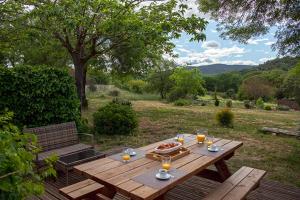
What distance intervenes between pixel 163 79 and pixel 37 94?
24.7 meters

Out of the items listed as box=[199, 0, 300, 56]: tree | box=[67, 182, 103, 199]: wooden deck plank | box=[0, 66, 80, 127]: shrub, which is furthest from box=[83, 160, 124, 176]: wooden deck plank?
box=[199, 0, 300, 56]: tree

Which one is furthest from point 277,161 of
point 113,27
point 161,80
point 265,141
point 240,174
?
point 161,80

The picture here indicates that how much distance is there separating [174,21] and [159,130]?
144 inches

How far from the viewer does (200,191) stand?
437 centimetres

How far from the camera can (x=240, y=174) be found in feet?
13.0

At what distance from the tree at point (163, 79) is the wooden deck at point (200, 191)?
83.3 feet

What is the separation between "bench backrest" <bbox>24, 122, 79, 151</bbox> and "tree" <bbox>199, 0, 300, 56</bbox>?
5.35 meters

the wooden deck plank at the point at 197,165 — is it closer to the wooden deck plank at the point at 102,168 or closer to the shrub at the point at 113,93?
the wooden deck plank at the point at 102,168

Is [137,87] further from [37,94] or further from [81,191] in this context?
[81,191]

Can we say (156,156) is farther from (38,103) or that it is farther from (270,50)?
(270,50)

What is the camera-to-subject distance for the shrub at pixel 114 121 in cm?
800

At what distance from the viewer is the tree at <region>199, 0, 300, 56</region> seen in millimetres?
6609

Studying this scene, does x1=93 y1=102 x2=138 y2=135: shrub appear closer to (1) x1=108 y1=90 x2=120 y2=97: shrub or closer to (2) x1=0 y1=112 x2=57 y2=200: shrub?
(2) x1=0 y1=112 x2=57 y2=200: shrub

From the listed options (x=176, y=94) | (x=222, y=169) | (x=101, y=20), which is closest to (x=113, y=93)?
(x=176, y=94)
